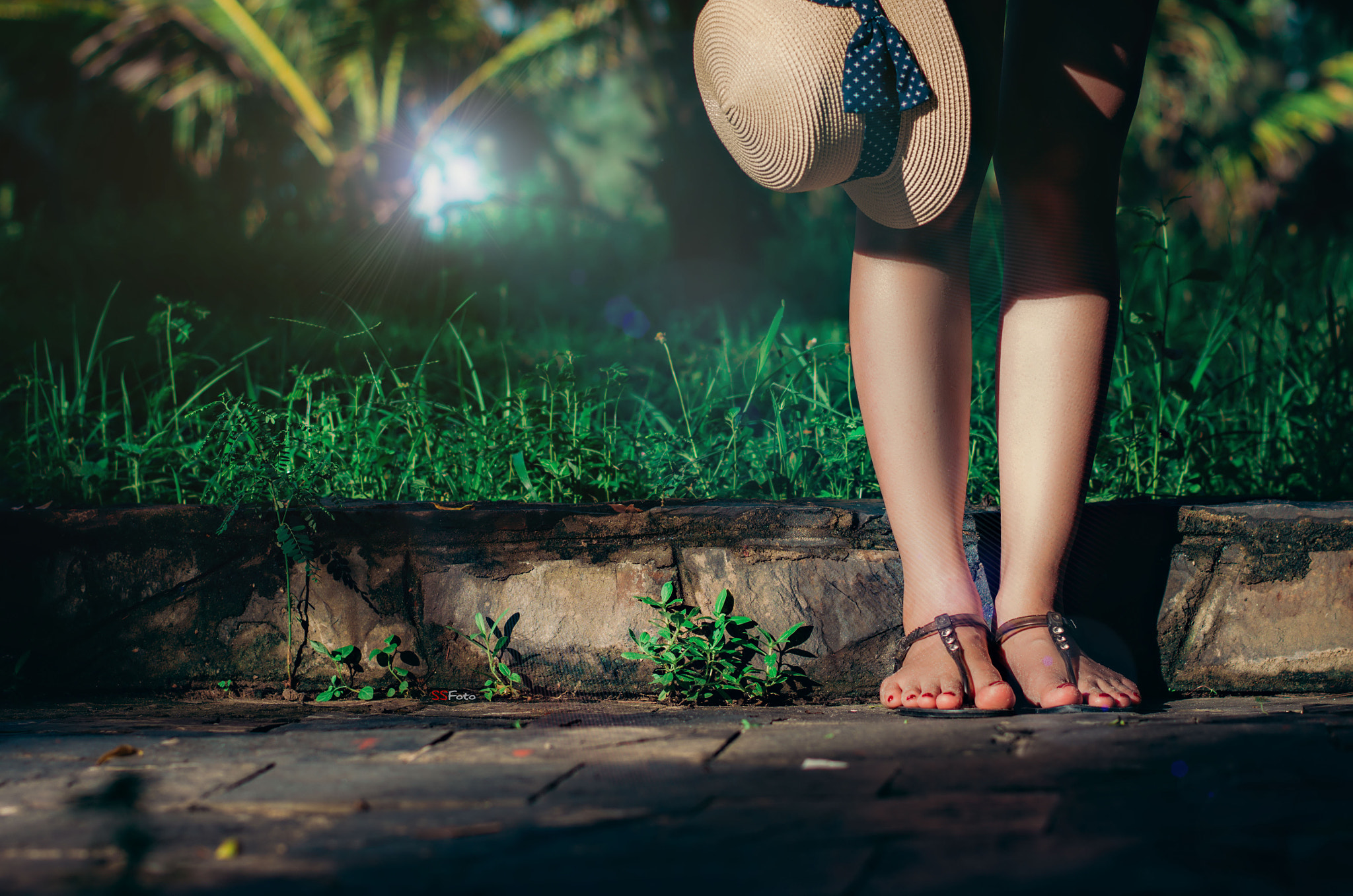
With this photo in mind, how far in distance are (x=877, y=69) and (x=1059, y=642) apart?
921 millimetres

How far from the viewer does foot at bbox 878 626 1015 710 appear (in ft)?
4.94

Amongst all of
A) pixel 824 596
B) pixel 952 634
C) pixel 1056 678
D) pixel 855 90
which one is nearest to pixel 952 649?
pixel 952 634

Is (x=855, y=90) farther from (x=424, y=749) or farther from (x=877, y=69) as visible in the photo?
(x=424, y=749)

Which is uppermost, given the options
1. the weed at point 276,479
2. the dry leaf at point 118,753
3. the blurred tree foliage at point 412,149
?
the blurred tree foliage at point 412,149

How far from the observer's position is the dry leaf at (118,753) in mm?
1265

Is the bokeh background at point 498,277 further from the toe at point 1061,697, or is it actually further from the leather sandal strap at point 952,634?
the toe at point 1061,697

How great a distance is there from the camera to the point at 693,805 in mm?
1046

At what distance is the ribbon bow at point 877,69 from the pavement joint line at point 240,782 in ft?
3.90

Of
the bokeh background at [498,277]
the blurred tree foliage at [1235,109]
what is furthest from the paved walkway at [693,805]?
the blurred tree foliage at [1235,109]

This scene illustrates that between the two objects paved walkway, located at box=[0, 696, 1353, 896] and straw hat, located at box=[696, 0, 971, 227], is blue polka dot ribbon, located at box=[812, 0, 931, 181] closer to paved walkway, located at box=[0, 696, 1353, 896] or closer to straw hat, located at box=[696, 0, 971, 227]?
straw hat, located at box=[696, 0, 971, 227]

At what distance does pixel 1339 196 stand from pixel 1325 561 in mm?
10325

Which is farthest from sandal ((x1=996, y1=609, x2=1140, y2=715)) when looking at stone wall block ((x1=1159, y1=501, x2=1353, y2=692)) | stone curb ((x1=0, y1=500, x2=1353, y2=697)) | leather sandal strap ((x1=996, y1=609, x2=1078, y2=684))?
stone wall block ((x1=1159, y1=501, x2=1353, y2=692))

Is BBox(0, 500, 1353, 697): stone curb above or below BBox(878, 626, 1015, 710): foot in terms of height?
above

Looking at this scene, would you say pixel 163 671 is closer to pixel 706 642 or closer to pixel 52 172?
pixel 706 642
